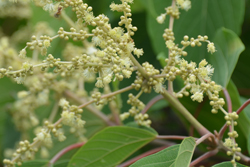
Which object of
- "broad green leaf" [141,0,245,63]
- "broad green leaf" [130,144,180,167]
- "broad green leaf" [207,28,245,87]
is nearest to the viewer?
"broad green leaf" [130,144,180,167]

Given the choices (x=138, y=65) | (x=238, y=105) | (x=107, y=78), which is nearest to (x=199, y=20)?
(x=238, y=105)

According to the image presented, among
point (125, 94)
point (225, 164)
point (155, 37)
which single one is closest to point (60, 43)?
point (125, 94)

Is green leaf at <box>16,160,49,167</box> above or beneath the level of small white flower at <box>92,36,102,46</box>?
beneath

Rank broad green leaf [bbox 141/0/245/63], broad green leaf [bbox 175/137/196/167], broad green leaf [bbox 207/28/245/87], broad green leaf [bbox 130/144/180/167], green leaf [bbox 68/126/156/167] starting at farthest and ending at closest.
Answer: broad green leaf [bbox 141/0/245/63]
broad green leaf [bbox 207/28/245/87]
green leaf [bbox 68/126/156/167]
broad green leaf [bbox 130/144/180/167]
broad green leaf [bbox 175/137/196/167]

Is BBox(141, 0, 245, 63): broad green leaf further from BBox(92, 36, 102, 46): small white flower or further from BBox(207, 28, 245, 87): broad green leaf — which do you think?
BBox(92, 36, 102, 46): small white flower

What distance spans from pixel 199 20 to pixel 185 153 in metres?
1.02

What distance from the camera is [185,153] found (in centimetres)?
85

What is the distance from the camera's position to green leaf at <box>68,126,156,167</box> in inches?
46.2

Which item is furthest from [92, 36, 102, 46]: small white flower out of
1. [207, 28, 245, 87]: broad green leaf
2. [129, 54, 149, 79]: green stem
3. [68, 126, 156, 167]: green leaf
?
[207, 28, 245, 87]: broad green leaf

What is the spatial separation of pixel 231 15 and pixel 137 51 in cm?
92

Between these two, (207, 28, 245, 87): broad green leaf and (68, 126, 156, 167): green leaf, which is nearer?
(68, 126, 156, 167): green leaf

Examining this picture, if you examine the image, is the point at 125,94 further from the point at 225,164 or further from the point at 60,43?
the point at 225,164

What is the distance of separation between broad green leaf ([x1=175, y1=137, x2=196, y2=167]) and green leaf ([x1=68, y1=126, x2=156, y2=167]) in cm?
29

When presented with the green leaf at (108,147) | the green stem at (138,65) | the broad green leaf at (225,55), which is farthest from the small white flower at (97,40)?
the broad green leaf at (225,55)
